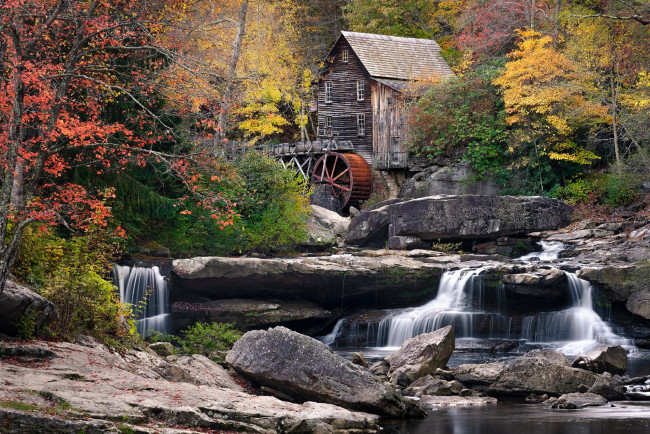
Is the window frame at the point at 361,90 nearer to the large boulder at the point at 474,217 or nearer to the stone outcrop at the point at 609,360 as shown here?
the large boulder at the point at 474,217

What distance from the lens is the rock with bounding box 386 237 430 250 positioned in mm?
23922

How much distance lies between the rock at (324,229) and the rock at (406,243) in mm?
2798

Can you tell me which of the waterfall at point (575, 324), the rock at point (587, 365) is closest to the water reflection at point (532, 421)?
the rock at point (587, 365)

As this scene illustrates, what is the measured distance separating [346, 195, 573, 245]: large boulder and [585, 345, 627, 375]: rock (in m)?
10.7

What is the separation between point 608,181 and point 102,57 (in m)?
21.5

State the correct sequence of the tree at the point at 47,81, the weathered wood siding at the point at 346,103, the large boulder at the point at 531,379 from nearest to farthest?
the tree at the point at 47,81 → the large boulder at the point at 531,379 → the weathered wood siding at the point at 346,103

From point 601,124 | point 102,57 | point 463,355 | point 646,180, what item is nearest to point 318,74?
point 601,124

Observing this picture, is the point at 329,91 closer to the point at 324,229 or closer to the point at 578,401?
the point at 324,229

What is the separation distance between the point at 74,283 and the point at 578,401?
7797 millimetres

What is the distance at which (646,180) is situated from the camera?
25.9m

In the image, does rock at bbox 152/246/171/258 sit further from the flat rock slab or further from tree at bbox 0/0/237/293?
the flat rock slab

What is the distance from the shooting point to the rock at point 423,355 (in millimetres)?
12531

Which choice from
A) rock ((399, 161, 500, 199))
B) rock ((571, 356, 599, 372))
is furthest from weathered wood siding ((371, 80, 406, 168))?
rock ((571, 356, 599, 372))

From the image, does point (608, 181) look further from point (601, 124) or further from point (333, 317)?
point (333, 317)
